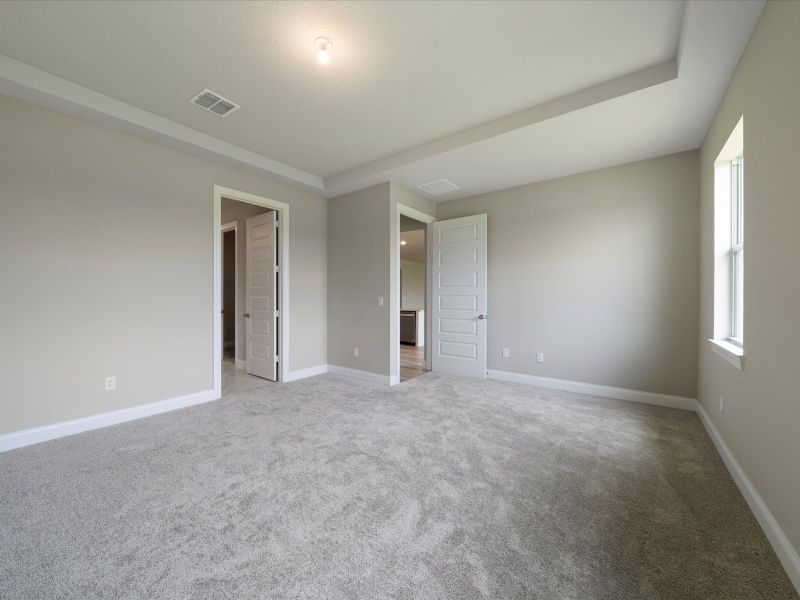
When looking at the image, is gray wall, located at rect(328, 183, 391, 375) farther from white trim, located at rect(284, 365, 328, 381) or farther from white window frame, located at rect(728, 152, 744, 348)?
white window frame, located at rect(728, 152, 744, 348)

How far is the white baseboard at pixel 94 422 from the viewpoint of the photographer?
257 cm

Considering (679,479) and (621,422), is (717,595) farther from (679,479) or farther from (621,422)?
(621,422)

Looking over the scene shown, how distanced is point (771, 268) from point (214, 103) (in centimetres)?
406

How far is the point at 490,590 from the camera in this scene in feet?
4.41

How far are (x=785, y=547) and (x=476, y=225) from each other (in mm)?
4094

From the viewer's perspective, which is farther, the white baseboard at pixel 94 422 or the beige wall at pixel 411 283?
the beige wall at pixel 411 283

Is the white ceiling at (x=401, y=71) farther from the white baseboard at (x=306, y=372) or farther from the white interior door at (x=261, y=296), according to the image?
the white baseboard at (x=306, y=372)

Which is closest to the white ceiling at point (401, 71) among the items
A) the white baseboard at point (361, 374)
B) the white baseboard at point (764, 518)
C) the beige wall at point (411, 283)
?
the white baseboard at point (764, 518)

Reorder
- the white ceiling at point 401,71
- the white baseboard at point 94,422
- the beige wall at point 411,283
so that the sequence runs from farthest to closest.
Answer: the beige wall at point 411,283
the white baseboard at point 94,422
the white ceiling at point 401,71

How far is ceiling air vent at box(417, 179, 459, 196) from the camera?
4.49 m

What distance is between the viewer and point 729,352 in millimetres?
2281

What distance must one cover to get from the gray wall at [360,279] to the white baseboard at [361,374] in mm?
54

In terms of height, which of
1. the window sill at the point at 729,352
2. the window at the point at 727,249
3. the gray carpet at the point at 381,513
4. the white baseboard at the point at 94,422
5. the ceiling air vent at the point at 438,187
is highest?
Answer: the ceiling air vent at the point at 438,187

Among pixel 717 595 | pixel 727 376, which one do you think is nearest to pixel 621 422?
pixel 727 376
